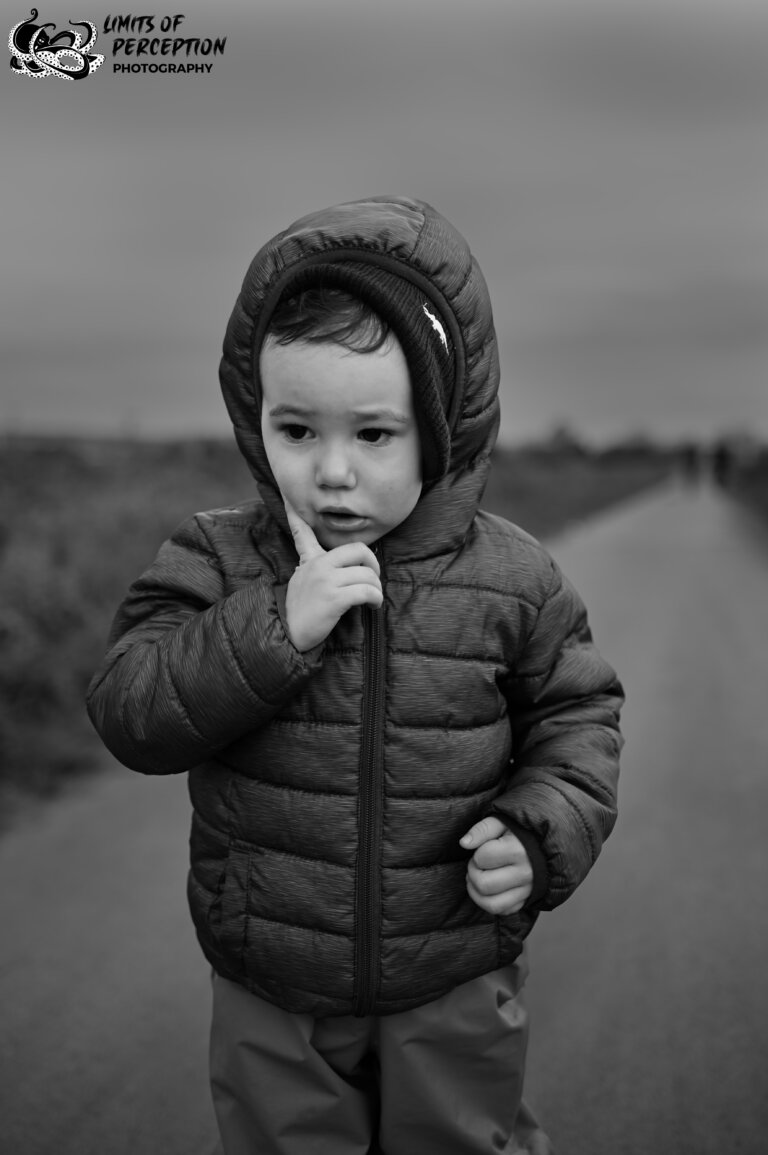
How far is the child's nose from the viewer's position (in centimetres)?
146

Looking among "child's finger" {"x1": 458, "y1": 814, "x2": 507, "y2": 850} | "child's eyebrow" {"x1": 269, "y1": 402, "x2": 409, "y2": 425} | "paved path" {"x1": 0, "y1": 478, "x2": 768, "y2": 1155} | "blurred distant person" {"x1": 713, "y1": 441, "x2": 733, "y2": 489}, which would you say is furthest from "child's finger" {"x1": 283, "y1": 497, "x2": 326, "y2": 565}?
"blurred distant person" {"x1": 713, "y1": 441, "x2": 733, "y2": 489}

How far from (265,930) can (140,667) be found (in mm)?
463

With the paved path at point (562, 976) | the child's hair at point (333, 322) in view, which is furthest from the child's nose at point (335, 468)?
the paved path at point (562, 976)

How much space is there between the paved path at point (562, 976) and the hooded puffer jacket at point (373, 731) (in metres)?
0.76

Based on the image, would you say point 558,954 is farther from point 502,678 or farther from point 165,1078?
point 502,678

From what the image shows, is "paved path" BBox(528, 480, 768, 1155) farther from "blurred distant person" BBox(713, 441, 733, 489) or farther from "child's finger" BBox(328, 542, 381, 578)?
"blurred distant person" BBox(713, 441, 733, 489)

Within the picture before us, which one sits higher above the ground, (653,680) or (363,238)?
(363,238)

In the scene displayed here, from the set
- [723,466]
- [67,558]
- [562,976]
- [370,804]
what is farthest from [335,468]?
[723,466]

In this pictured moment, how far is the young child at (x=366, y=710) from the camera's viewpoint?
4.88 ft

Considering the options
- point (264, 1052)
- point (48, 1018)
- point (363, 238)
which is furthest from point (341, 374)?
point (48, 1018)

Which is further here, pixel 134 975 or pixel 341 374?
pixel 134 975

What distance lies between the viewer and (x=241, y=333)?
1572mm

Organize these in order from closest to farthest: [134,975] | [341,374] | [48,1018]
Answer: [341,374] < [48,1018] < [134,975]

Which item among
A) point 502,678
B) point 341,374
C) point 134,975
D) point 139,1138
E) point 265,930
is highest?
point 341,374
